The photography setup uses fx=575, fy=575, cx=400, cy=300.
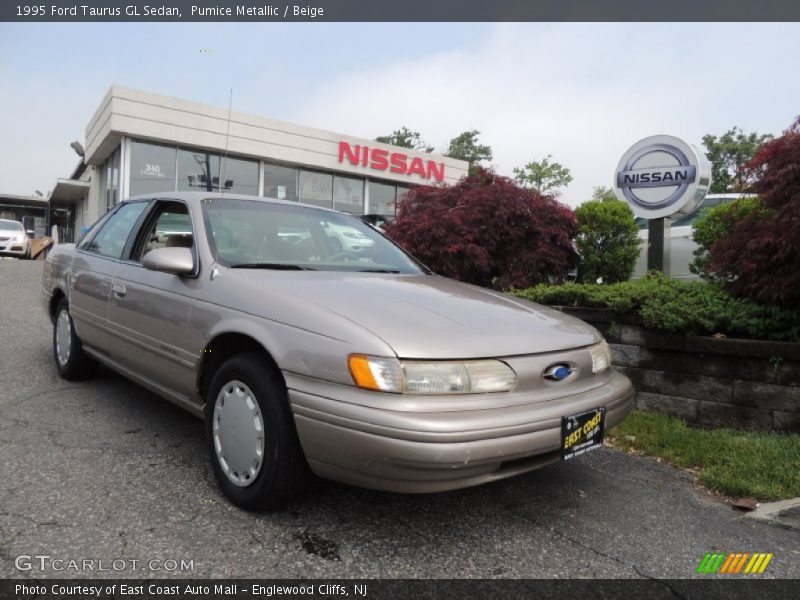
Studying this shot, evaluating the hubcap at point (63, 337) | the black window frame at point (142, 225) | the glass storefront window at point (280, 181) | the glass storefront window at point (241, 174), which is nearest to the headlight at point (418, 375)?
the black window frame at point (142, 225)

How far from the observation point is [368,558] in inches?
85.8

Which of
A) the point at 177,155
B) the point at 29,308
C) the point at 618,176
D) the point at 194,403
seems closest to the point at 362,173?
the point at 177,155

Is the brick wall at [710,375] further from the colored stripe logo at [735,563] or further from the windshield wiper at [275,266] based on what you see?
the windshield wiper at [275,266]

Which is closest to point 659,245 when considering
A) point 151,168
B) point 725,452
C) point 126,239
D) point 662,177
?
point 662,177

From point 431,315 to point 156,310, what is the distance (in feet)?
5.26

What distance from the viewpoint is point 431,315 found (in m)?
2.46

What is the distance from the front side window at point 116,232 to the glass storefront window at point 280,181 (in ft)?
47.2

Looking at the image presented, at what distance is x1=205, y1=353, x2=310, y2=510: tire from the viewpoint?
2.30m

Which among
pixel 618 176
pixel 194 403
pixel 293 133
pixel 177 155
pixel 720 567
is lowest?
pixel 720 567

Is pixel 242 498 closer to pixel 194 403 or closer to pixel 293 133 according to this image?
pixel 194 403

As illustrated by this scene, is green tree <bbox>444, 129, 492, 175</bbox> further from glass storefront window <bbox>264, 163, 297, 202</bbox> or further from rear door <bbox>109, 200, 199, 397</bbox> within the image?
rear door <bbox>109, 200, 199, 397</bbox>

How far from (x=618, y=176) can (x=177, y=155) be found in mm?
14096

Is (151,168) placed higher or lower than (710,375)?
higher

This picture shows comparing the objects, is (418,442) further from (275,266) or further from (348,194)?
(348,194)
